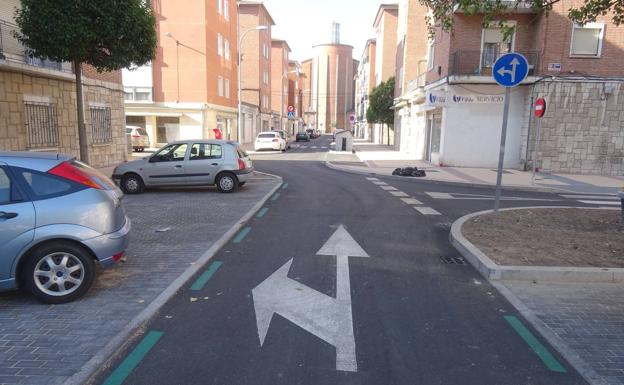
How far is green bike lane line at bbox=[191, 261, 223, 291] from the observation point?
5.27m

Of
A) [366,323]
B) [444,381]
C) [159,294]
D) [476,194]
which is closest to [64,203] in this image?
[159,294]

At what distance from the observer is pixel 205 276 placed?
222 inches

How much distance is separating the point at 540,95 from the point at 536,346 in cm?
1857

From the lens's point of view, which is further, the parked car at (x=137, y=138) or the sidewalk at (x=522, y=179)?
the parked car at (x=137, y=138)

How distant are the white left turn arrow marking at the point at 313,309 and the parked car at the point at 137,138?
2620cm

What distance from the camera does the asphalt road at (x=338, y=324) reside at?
3482 mm

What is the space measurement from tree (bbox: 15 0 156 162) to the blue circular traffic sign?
8085 millimetres

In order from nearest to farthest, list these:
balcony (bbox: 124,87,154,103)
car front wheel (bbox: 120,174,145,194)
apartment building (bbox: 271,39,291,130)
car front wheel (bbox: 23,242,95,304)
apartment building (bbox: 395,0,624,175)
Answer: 1. car front wheel (bbox: 23,242,95,304)
2. car front wheel (bbox: 120,174,145,194)
3. apartment building (bbox: 395,0,624,175)
4. balcony (bbox: 124,87,154,103)
5. apartment building (bbox: 271,39,291,130)

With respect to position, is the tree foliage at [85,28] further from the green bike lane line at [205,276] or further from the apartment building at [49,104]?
the green bike lane line at [205,276]

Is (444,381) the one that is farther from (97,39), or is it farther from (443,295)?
(97,39)

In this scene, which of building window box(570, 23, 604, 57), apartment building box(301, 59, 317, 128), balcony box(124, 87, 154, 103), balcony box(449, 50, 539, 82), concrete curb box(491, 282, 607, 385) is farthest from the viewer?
apartment building box(301, 59, 317, 128)

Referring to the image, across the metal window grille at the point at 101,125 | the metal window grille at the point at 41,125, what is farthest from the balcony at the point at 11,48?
the metal window grille at the point at 101,125

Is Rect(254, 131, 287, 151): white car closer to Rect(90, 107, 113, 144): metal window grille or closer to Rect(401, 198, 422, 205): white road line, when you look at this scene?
Rect(90, 107, 113, 144): metal window grille

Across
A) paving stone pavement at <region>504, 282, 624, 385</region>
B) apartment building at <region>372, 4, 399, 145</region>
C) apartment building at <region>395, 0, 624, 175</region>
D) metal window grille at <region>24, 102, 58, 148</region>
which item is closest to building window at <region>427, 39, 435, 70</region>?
apartment building at <region>395, 0, 624, 175</region>
